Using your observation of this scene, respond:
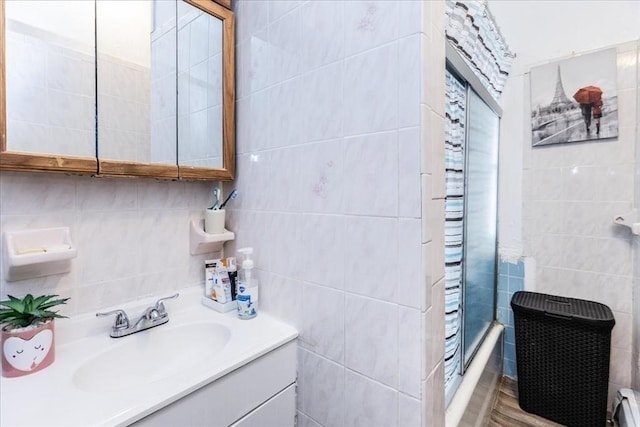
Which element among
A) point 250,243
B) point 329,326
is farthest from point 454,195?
point 250,243

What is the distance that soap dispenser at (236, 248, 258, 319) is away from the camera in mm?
1062

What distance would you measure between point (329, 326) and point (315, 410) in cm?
29

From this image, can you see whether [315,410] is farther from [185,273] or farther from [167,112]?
[167,112]

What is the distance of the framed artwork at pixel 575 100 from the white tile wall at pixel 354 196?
147 cm

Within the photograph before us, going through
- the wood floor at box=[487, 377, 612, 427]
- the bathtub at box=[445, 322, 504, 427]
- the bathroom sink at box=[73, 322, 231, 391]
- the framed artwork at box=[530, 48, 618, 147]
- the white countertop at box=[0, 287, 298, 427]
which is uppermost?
the framed artwork at box=[530, 48, 618, 147]

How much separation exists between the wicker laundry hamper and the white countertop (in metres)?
1.41

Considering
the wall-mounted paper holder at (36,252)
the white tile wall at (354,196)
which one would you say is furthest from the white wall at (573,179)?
the wall-mounted paper holder at (36,252)

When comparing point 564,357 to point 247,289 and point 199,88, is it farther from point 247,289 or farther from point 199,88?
point 199,88

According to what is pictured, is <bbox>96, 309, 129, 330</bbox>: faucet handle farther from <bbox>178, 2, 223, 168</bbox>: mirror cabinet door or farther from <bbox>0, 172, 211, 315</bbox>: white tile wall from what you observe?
<bbox>178, 2, 223, 168</bbox>: mirror cabinet door

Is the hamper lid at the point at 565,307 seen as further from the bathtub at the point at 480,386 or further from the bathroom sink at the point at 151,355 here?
the bathroom sink at the point at 151,355

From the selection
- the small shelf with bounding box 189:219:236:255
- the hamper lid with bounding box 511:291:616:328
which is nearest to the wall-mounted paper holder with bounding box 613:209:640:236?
the hamper lid with bounding box 511:291:616:328

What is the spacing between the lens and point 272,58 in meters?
1.04

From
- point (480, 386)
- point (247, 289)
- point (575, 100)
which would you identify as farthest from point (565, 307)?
point (247, 289)

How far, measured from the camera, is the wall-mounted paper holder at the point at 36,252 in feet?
2.55
